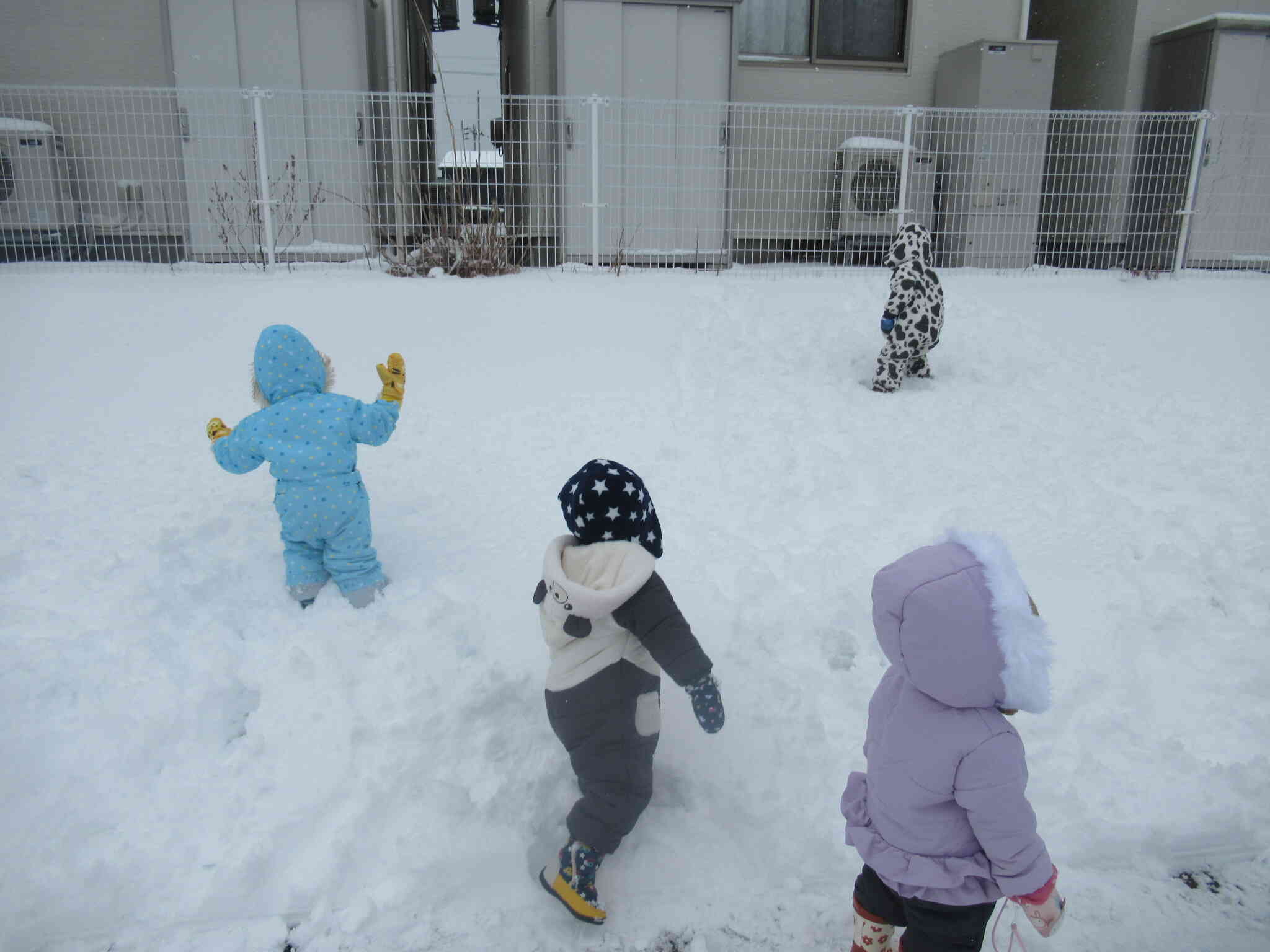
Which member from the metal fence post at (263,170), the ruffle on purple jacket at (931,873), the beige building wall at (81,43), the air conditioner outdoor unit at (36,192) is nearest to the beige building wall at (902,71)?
the metal fence post at (263,170)

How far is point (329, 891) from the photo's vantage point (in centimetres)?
214

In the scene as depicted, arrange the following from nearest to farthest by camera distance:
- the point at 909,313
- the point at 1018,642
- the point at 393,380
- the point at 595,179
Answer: the point at 1018,642
the point at 393,380
the point at 909,313
the point at 595,179

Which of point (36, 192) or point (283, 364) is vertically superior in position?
point (36, 192)

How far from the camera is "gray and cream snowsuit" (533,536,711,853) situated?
2.02 m

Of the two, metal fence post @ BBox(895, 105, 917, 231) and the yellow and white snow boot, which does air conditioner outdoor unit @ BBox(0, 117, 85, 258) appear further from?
the yellow and white snow boot

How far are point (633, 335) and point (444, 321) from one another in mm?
1182

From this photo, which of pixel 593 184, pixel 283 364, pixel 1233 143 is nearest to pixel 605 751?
pixel 283 364

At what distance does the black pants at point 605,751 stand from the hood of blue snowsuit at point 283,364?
4.59 feet

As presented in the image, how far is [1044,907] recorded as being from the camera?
154cm

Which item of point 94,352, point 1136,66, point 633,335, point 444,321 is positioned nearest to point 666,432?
point 633,335

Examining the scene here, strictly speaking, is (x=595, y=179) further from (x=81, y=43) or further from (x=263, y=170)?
(x=81, y=43)

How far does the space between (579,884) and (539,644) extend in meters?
0.88

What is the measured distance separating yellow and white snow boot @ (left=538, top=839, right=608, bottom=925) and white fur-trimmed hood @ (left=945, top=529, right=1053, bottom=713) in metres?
1.05

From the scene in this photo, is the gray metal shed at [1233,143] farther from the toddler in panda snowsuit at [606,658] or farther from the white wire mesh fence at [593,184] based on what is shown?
the toddler in panda snowsuit at [606,658]
